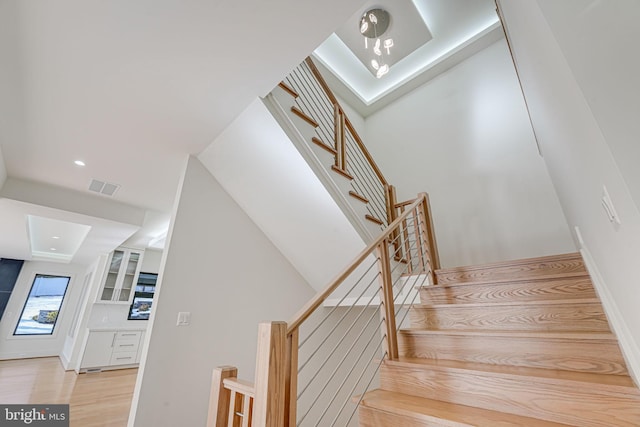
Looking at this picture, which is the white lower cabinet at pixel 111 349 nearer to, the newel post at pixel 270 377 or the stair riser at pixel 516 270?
the newel post at pixel 270 377

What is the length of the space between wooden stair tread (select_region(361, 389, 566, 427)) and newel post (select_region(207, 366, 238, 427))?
0.69m

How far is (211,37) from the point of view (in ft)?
5.41

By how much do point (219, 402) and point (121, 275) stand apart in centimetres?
602

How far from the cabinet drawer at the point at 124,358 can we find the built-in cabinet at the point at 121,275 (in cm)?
106

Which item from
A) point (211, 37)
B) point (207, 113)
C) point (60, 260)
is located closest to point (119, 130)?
point (207, 113)

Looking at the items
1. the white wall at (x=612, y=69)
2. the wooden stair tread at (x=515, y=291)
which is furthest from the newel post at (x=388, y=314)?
the white wall at (x=612, y=69)

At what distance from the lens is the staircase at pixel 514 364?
112cm

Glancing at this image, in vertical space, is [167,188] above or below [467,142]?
below

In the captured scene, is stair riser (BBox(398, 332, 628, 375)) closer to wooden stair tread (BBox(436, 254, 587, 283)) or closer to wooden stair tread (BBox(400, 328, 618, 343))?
wooden stair tread (BBox(400, 328, 618, 343))

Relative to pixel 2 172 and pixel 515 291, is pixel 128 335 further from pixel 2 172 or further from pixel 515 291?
pixel 515 291

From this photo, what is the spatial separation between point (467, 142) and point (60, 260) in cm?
1032

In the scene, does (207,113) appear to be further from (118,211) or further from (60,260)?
(60,260)

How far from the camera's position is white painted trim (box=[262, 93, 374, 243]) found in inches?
87.3

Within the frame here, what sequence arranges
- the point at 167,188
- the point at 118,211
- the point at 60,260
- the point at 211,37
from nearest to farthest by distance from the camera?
the point at 211,37
the point at 167,188
the point at 118,211
the point at 60,260
